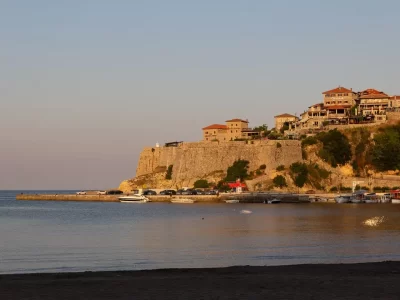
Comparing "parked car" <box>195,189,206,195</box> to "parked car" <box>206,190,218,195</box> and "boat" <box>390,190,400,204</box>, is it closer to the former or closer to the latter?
"parked car" <box>206,190,218,195</box>

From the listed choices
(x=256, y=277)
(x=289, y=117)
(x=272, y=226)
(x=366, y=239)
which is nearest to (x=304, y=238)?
(x=366, y=239)

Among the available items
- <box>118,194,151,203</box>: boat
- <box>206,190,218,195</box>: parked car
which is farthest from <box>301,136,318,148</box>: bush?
<box>118,194,151,203</box>: boat

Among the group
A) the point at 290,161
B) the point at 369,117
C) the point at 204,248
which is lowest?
the point at 204,248

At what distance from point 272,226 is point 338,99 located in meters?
50.6

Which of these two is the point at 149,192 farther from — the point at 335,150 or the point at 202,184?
the point at 335,150

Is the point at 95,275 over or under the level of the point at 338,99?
under

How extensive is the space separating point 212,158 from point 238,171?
4.46 metres

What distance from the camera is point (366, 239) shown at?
2812 cm

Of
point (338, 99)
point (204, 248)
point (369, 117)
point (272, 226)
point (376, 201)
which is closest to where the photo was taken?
point (204, 248)

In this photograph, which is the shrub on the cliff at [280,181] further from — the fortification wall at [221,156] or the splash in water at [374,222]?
the splash in water at [374,222]

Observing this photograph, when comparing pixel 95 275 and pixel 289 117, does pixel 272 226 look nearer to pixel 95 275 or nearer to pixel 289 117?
pixel 95 275

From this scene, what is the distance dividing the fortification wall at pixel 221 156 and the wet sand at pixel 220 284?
5556 centimetres

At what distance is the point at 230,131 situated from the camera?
91000 mm

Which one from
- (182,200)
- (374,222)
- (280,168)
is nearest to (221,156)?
(280,168)
